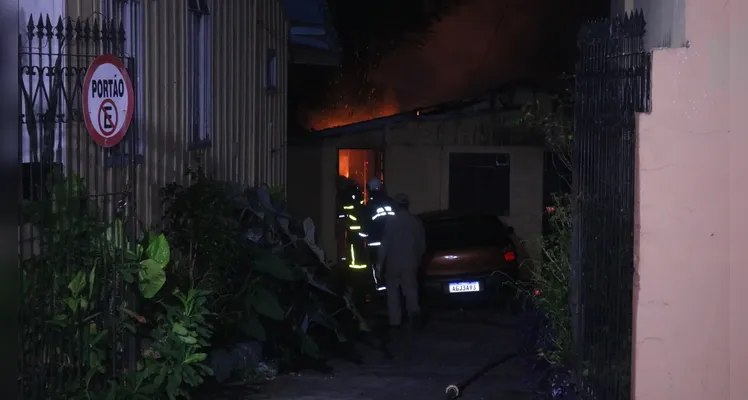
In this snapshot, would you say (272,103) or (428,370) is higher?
(272,103)

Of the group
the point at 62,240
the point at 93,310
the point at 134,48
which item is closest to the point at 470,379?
the point at 93,310

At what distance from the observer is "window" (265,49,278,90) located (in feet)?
48.8

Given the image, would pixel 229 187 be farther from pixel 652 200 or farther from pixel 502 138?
pixel 502 138

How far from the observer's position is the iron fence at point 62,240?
6680 mm

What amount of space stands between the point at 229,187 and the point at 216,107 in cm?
128

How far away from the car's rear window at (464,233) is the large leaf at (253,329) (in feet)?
18.1

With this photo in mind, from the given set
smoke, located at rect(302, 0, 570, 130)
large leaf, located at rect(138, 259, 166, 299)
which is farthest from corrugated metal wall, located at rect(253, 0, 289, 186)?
smoke, located at rect(302, 0, 570, 130)

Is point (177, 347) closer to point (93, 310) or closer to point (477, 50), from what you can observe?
point (93, 310)

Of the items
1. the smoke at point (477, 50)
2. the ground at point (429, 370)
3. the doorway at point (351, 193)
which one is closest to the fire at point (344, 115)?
the smoke at point (477, 50)

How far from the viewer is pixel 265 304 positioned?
10.2m

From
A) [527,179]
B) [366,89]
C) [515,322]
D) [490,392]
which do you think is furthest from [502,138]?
[490,392]

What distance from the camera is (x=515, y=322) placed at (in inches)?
578

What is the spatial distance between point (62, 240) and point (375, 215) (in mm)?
9118

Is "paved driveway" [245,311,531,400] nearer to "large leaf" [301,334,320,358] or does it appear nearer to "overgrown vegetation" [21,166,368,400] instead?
"large leaf" [301,334,320,358]
